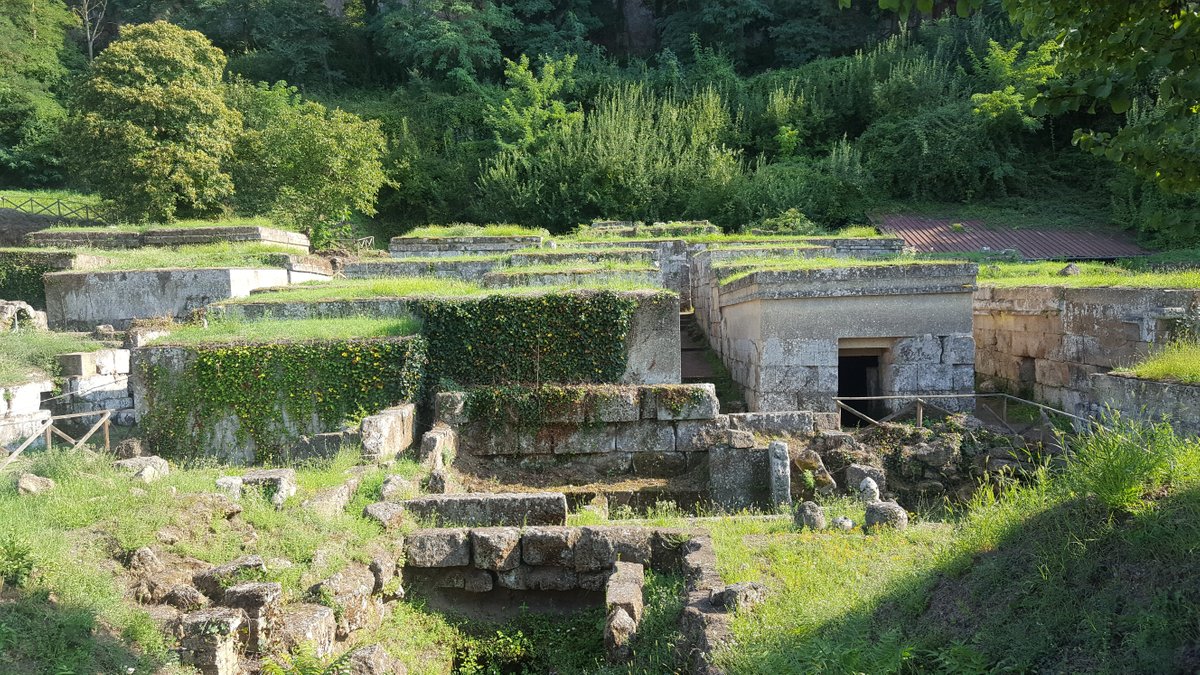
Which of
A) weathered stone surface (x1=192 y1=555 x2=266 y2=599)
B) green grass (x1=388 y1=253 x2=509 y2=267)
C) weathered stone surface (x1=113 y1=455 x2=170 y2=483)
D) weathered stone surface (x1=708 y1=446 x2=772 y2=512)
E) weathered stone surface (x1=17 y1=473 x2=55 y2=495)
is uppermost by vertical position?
green grass (x1=388 y1=253 x2=509 y2=267)

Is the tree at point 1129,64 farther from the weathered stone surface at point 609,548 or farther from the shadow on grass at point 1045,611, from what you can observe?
the weathered stone surface at point 609,548

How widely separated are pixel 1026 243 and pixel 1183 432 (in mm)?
17239

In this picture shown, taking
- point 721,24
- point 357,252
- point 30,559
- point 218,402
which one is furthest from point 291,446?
point 721,24

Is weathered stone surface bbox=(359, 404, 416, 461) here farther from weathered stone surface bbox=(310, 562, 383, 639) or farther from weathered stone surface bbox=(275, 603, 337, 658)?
weathered stone surface bbox=(275, 603, 337, 658)

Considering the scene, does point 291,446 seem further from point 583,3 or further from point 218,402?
point 583,3

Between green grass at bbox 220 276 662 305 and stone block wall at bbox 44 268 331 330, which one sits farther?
stone block wall at bbox 44 268 331 330

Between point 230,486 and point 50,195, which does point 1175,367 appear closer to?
point 230,486

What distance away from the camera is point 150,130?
22.7m

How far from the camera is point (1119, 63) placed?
3.87 m

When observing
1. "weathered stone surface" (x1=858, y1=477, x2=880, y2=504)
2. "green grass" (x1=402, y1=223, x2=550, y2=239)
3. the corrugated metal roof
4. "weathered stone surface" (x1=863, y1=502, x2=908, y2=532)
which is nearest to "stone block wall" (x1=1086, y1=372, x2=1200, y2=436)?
"weathered stone surface" (x1=863, y1=502, x2=908, y2=532)

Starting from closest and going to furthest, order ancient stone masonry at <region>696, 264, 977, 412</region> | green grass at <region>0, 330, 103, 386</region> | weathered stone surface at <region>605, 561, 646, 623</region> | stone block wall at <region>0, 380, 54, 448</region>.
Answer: weathered stone surface at <region>605, 561, 646, 623</region>
ancient stone masonry at <region>696, 264, 977, 412</region>
stone block wall at <region>0, 380, 54, 448</region>
green grass at <region>0, 330, 103, 386</region>

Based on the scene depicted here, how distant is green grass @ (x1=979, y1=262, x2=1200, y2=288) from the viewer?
1031 centimetres

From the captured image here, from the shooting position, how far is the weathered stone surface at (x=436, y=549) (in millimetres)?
6641

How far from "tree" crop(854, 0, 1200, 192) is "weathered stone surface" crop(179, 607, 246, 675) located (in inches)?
195
